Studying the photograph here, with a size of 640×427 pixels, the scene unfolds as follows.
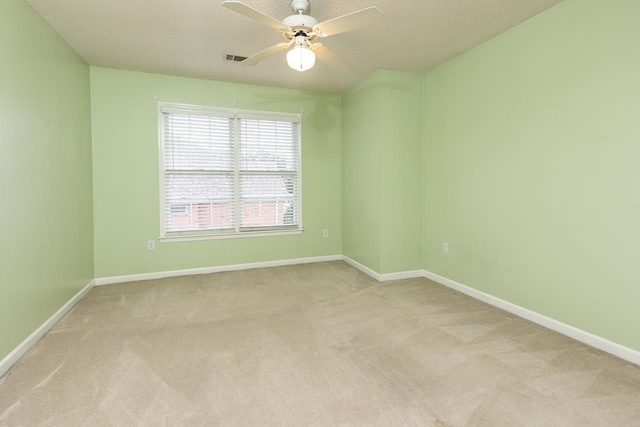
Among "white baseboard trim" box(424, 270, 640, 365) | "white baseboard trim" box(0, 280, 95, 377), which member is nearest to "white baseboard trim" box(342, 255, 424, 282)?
"white baseboard trim" box(424, 270, 640, 365)

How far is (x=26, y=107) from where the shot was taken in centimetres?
231

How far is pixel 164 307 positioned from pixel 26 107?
6.52 feet

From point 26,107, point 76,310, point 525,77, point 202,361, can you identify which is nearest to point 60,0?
point 26,107

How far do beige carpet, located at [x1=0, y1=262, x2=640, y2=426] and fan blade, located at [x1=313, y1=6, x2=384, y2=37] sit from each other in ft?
7.26

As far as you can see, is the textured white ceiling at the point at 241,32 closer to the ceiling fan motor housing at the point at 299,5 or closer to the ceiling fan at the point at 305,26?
the ceiling fan motor housing at the point at 299,5

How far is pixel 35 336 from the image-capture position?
2338 millimetres

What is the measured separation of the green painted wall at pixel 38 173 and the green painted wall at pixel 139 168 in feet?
0.97

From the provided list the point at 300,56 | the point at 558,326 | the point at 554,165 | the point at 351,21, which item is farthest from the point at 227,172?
the point at 558,326

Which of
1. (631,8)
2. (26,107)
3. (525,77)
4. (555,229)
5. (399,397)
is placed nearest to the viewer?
(399,397)

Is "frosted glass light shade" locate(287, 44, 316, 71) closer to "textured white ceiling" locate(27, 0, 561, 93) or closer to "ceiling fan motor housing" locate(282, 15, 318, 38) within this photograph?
"ceiling fan motor housing" locate(282, 15, 318, 38)

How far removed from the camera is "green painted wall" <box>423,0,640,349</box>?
6.75ft

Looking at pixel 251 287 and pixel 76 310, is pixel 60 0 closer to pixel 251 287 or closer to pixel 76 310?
pixel 76 310

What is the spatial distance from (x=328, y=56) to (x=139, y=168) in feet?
9.15

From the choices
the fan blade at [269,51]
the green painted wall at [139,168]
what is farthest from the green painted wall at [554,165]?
the green painted wall at [139,168]
